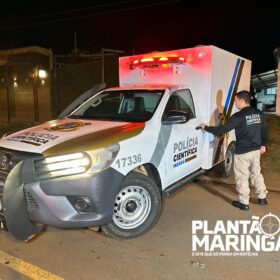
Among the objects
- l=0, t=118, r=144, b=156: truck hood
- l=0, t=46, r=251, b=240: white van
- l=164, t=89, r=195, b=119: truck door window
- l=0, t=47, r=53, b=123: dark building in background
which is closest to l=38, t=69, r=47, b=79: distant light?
l=0, t=47, r=53, b=123: dark building in background

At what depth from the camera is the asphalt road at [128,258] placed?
11.7ft

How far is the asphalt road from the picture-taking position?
11.7ft

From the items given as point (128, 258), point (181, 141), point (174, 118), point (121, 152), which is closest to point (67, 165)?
point (121, 152)

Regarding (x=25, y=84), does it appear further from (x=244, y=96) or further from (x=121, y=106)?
(x=244, y=96)

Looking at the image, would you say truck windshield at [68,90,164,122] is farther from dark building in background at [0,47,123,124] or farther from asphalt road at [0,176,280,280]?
dark building in background at [0,47,123,124]

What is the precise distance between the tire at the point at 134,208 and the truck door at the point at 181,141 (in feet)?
1.72

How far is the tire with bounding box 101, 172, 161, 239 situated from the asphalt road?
0.43 feet

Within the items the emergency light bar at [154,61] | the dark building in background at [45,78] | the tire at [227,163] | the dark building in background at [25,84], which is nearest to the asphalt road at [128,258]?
the tire at [227,163]

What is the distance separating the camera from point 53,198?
364 cm

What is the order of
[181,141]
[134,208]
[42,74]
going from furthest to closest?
[42,74], [181,141], [134,208]

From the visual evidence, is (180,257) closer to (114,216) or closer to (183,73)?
(114,216)

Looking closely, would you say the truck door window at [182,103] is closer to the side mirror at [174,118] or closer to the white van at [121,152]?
the white van at [121,152]

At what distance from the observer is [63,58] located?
691 inches

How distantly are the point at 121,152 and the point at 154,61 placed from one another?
9.05 ft
